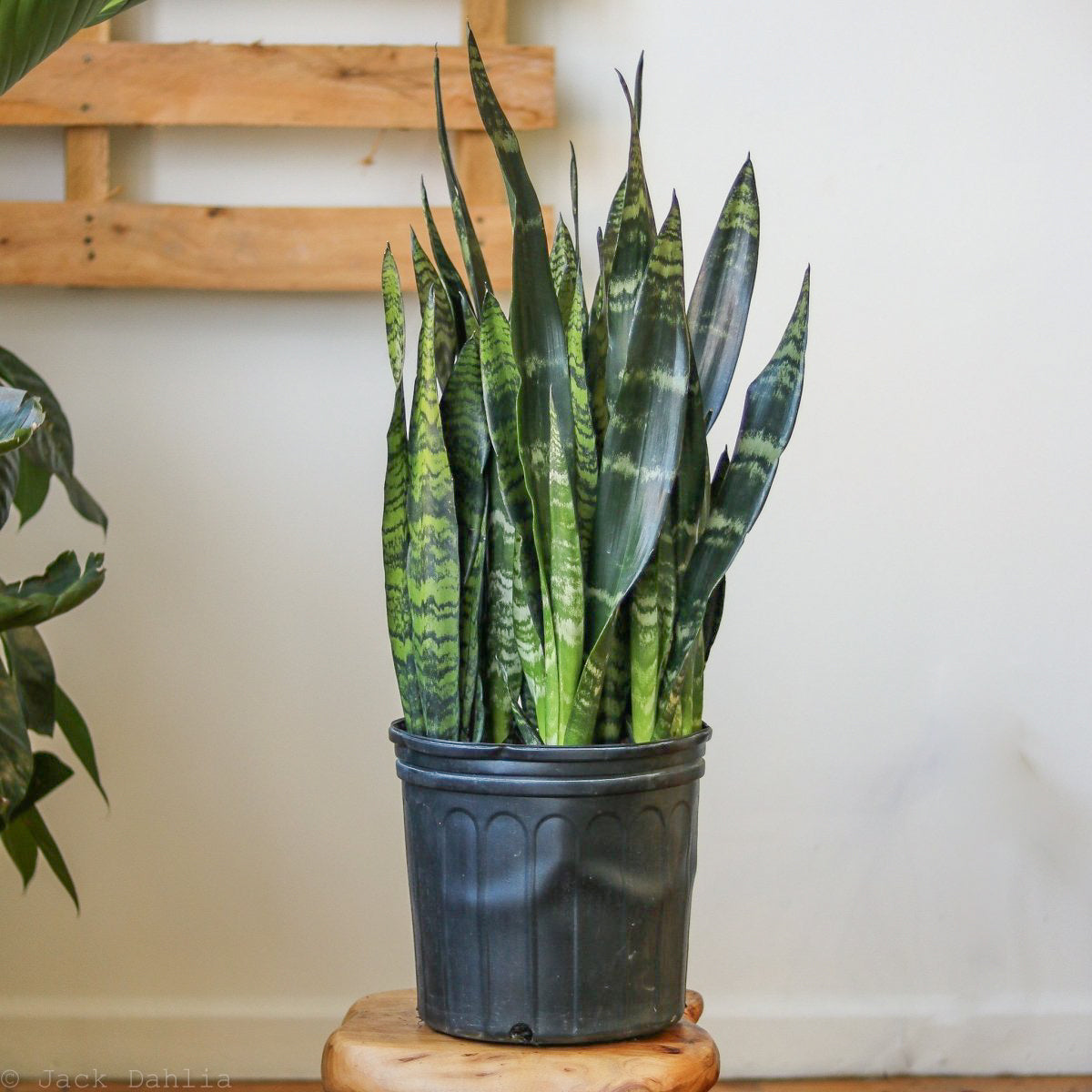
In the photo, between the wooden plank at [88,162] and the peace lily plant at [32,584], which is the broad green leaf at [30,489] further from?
the wooden plank at [88,162]

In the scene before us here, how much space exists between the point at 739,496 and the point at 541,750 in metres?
0.22

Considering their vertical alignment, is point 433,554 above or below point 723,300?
below

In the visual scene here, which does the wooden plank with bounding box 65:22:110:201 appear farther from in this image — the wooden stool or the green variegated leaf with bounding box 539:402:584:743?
the wooden stool

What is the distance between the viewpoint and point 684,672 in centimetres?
82

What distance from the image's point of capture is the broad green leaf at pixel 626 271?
2.65 feet

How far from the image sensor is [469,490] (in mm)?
828

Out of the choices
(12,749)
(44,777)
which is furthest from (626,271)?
(44,777)

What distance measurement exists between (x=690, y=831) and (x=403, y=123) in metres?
1.12

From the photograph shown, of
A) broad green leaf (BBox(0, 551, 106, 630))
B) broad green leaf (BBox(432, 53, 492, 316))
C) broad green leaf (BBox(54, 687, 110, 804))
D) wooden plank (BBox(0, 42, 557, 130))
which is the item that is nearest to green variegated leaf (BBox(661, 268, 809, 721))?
broad green leaf (BBox(432, 53, 492, 316))

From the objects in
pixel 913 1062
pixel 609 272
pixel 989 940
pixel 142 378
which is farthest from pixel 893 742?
pixel 142 378

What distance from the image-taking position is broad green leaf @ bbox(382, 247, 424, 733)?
2.70ft

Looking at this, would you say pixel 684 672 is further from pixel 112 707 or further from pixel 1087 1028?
pixel 1087 1028

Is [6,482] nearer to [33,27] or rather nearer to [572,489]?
[33,27]

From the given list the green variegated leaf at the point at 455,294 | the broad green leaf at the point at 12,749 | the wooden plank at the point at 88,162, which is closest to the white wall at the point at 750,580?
the wooden plank at the point at 88,162
